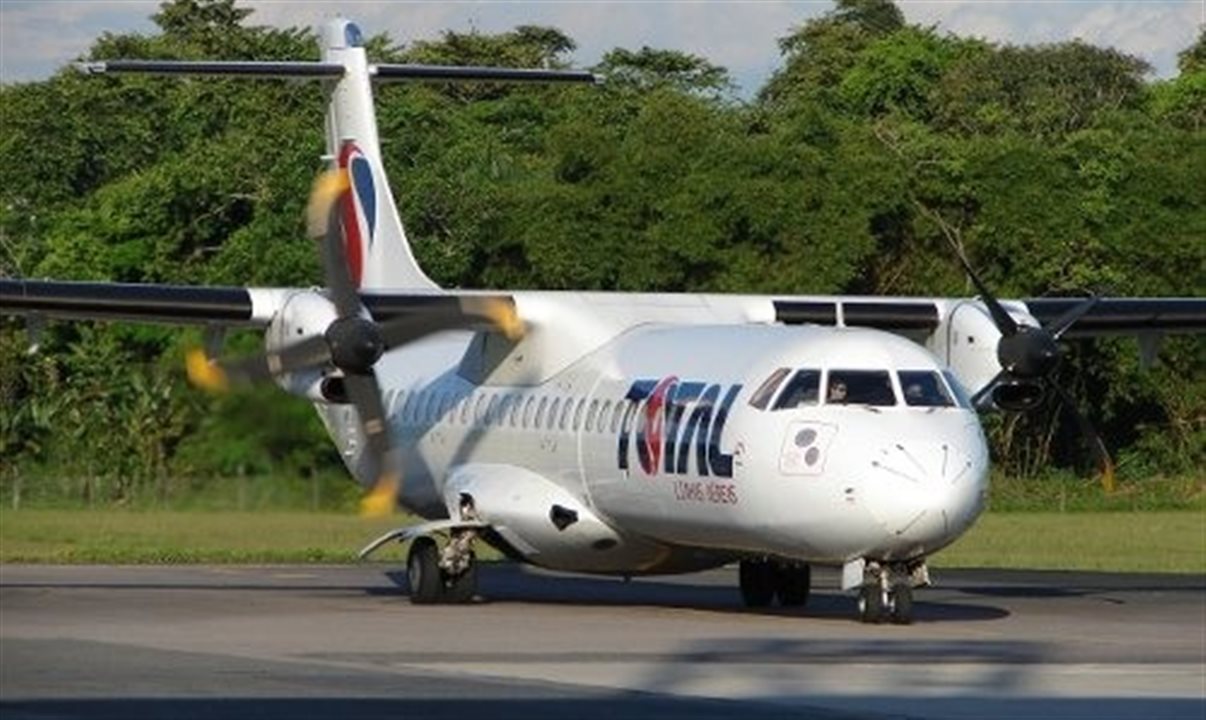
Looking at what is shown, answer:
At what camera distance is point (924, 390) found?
21.8m

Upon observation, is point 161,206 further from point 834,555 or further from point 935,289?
point 935,289

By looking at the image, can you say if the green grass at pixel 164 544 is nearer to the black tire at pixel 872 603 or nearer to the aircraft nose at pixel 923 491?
the black tire at pixel 872 603

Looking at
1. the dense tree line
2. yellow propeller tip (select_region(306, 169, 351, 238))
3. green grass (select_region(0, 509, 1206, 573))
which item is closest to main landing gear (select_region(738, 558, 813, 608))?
yellow propeller tip (select_region(306, 169, 351, 238))

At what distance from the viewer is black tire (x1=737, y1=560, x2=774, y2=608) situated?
24703 mm

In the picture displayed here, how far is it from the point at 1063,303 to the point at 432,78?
21.3ft

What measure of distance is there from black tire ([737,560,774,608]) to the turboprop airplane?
0.02m

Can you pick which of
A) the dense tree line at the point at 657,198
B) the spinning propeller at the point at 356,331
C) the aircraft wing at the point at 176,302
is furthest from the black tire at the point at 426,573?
the dense tree line at the point at 657,198

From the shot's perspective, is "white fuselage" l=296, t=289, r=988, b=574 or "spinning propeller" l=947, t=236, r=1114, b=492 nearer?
"white fuselage" l=296, t=289, r=988, b=574

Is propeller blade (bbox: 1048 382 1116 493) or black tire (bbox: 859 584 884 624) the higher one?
propeller blade (bbox: 1048 382 1116 493)

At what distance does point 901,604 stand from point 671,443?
2.32 meters

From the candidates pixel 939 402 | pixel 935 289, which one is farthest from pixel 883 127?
pixel 939 402

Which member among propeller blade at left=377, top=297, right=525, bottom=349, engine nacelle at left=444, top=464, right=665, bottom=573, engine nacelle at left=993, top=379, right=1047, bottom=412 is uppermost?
propeller blade at left=377, top=297, right=525, bottom=349

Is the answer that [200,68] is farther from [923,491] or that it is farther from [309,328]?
[923,491]

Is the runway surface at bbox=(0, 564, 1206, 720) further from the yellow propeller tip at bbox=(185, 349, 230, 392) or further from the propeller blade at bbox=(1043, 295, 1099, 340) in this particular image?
the propeller blade at bbox=(1043, 295, 1099, 340)
